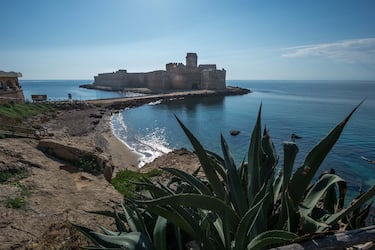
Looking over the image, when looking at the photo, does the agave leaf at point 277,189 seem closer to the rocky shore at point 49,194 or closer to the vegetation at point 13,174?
the rocky shore at point 49,194

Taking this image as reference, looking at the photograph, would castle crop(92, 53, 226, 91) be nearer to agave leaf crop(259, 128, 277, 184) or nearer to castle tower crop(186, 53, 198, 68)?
castle tower crop(186, 53, 198, 68)

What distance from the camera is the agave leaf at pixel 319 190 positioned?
6.07 ft

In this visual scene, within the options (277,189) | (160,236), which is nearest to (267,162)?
(277,189)

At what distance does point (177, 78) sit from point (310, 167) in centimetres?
7269

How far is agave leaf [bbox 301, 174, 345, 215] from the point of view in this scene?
185 cm

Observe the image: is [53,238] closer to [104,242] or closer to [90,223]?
[90,223]

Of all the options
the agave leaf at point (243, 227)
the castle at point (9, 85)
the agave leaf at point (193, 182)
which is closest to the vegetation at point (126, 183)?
the agave leaf at point (193, 182)

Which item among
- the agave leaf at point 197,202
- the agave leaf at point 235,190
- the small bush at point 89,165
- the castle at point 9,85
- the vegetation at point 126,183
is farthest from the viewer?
the castle at point 9,85

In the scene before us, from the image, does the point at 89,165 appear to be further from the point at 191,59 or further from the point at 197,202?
the point at 191,59

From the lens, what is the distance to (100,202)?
4.57 metres

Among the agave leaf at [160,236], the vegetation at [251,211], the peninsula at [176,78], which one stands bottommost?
the agave leaf at [160,236]

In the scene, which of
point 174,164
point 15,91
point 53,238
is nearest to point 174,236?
point 53,238

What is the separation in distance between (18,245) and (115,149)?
13.9 m

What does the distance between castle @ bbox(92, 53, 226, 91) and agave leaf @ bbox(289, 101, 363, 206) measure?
67.6 metres
